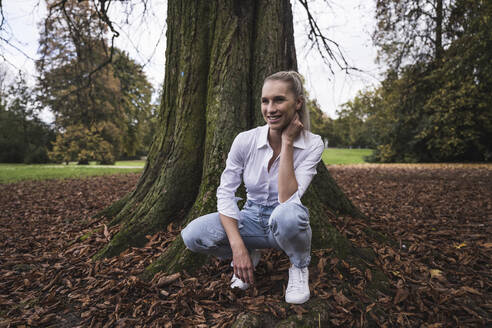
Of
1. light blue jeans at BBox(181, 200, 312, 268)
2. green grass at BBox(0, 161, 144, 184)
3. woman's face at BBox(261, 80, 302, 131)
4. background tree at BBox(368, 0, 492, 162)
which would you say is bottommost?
green grass at BBox(0, 161, 144, 184)

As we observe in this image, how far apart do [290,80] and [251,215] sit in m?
1.01

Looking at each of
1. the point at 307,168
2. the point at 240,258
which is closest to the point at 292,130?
the point at 307,168

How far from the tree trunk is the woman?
1.97ft

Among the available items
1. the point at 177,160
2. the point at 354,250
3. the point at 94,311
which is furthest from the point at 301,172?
the point at 94,311

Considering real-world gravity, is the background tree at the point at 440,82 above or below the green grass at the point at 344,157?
above

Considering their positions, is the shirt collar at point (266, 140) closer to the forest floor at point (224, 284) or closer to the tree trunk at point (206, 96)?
the tree trunk at point (206, 96)

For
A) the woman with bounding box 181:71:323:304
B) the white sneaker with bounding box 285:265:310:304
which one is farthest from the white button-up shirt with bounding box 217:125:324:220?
the white sneaker with bounding box 285:265:310:304

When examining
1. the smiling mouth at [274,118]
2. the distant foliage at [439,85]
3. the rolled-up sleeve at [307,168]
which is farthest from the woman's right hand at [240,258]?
the distant foliage at [439,85]

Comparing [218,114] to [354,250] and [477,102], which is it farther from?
[477,102]

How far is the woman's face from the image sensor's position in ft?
6.49

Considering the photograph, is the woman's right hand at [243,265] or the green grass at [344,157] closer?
the woman's right hand at [243,265]

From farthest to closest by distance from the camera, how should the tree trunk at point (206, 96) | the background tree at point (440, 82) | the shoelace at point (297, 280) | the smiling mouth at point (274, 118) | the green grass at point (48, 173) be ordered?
the green grass at point (48, 173) → the background tree at point (440, 82) → the tree trunk at point (206, 96) → the smiling mouth at point (274, 118) → the shoelace at point (297, 280)

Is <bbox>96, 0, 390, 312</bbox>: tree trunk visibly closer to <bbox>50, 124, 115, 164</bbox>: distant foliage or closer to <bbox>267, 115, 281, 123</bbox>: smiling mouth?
<bbox>267, 115, 281, 123</bbox>: smiling mouth

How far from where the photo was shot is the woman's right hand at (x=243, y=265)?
1852 millimetres
